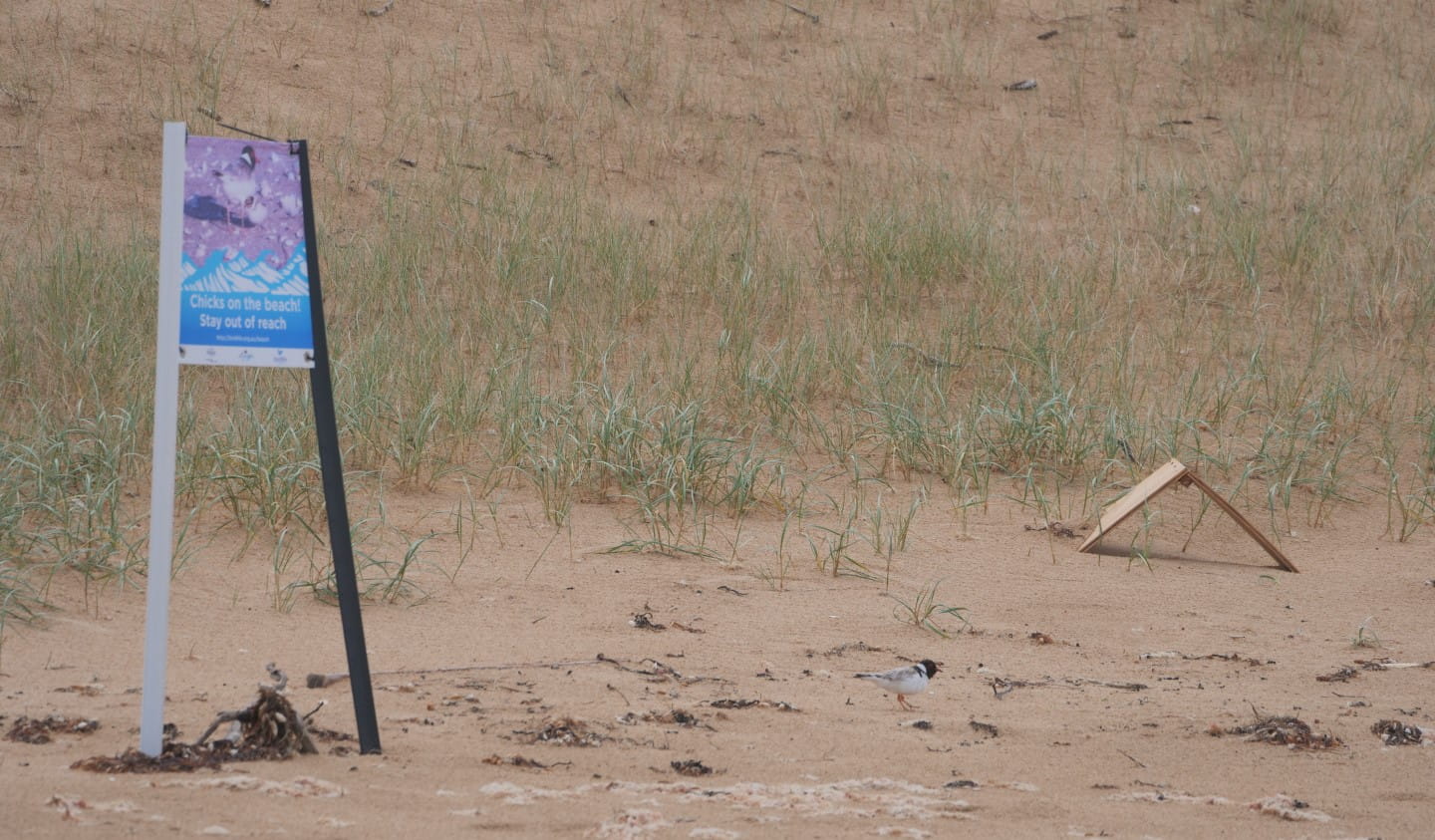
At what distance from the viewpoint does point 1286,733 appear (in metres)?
3.69

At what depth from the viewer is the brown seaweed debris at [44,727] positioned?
10.3ft

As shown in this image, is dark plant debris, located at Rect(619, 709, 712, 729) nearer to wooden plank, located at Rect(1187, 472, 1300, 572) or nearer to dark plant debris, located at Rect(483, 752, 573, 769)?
dark plant debris, located at Rect(483, 752, 573, 769)

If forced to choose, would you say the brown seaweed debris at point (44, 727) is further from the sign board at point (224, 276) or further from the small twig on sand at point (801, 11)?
the small twig on sand at point (801, 11)

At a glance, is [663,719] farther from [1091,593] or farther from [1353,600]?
[1353,600]

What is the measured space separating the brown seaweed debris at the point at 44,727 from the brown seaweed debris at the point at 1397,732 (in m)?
3.41

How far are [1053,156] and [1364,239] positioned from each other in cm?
238

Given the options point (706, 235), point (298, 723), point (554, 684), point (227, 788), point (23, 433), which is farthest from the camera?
point (706, 235)

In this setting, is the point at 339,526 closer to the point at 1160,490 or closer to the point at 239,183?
the point at 239,183

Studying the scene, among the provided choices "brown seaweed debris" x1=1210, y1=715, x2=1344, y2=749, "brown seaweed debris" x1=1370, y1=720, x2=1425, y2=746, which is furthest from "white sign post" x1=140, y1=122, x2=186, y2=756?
"brown seaweed debris" x1=1370, y1=720, x2=1425, y2=746

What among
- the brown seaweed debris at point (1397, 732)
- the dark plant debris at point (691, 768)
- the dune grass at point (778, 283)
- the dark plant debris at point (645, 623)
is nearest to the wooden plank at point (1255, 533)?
the dune grass at point (778, 283)

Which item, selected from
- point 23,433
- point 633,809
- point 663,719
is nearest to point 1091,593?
point 663,719

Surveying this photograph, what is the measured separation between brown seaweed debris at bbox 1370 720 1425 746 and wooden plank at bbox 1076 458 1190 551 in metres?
1.81

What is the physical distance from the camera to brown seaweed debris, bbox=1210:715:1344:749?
12.0 feet

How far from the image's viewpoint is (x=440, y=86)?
1031 centimetres
